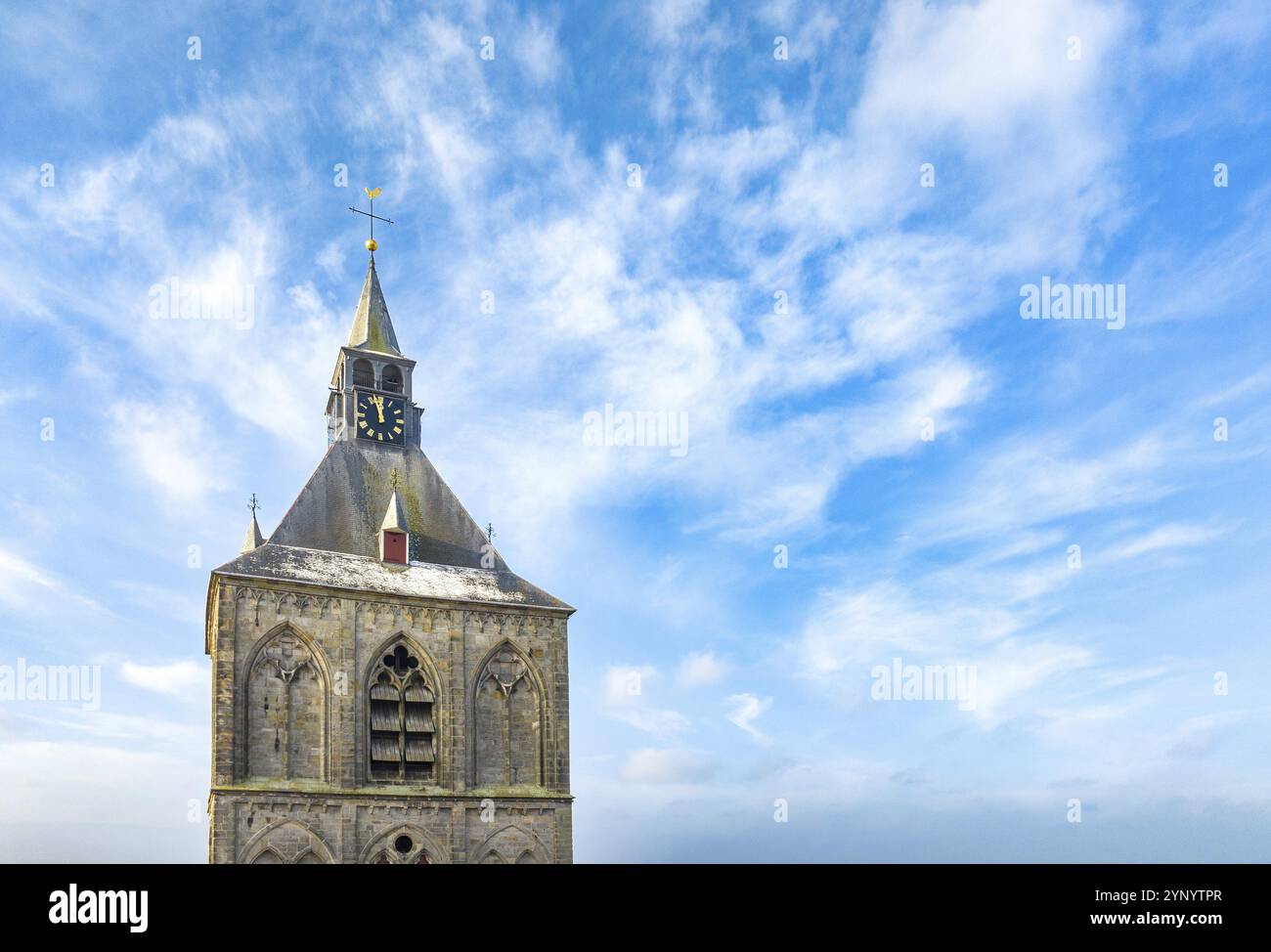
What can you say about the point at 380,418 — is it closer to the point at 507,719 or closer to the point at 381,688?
the point at 381,688

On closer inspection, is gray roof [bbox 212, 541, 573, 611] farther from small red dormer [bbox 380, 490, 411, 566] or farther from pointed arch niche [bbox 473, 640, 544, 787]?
pointed arch niche [bbox 473, 640, 544, 787]

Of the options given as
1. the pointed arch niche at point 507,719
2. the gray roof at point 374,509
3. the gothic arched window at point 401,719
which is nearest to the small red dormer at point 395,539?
the gray roof at point 374,509

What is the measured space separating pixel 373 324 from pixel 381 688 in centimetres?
1805

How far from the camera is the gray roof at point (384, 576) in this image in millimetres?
40375

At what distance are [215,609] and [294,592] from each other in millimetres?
2706

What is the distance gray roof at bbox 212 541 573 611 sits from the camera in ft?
132

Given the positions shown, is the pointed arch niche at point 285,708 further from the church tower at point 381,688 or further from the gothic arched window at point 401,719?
the gothic arched window at point 401,719

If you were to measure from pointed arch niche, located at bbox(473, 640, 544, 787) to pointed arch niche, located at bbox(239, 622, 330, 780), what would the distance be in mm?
5734

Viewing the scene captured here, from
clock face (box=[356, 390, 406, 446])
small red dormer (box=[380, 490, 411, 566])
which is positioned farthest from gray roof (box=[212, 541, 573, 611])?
clock face (box=[356, 390, 406, 446])

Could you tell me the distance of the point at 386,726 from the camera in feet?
133

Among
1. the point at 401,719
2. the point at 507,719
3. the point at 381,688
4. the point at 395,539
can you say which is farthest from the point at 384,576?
the point at 507,719

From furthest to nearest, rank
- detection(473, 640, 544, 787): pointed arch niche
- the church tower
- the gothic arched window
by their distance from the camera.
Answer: detection(473, 640, 544, 787): pointed arch niche → the gothic arched window → the church tower
